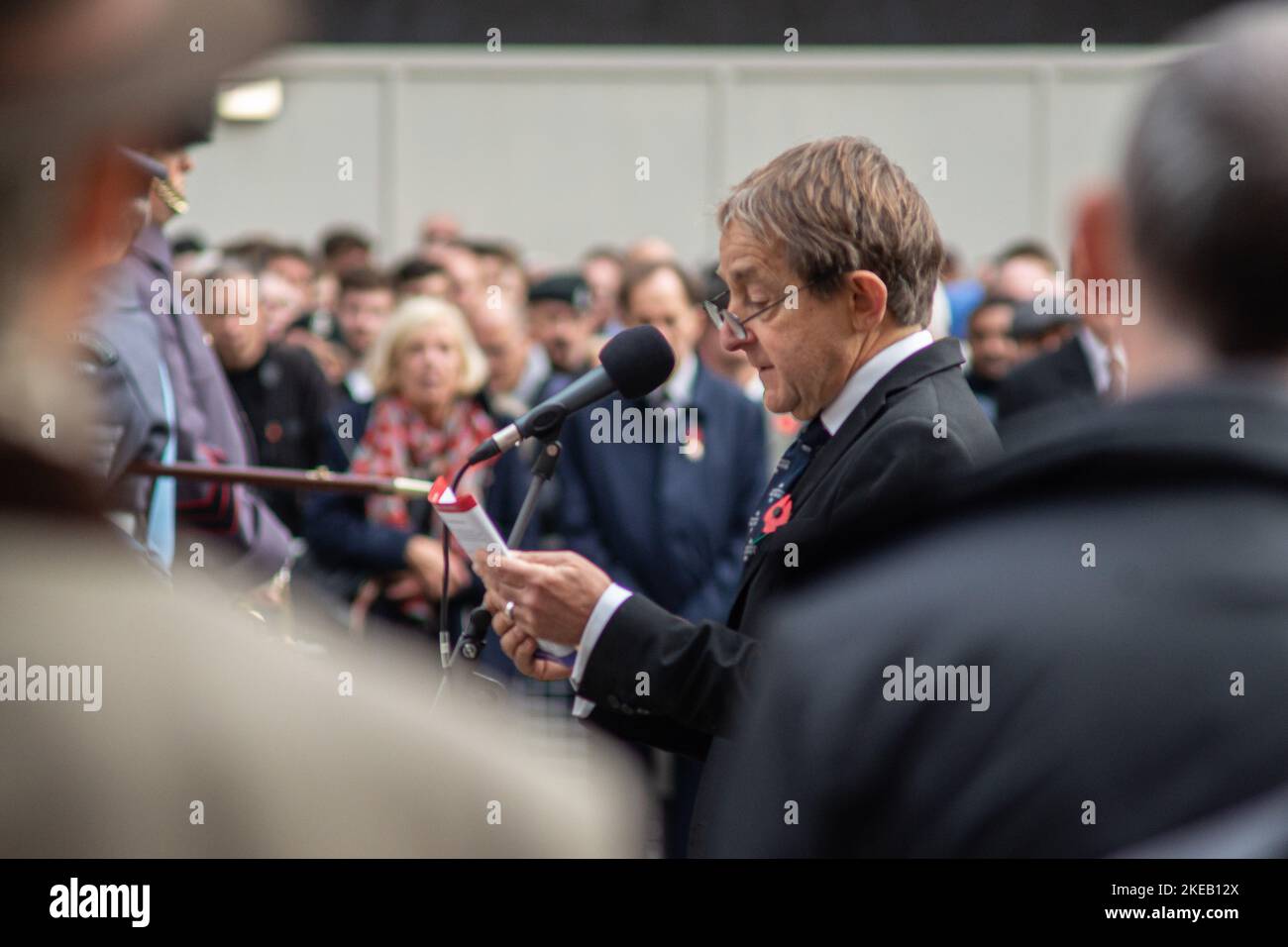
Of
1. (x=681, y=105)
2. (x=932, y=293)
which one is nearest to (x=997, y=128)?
(x=681, y=105)

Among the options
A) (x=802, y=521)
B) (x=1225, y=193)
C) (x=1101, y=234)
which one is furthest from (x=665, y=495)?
(x=1225, y=193)

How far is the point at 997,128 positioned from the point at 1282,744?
8.62 metres

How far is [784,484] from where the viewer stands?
2549 mm

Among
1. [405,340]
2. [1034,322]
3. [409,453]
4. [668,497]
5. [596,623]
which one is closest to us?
[596,623]

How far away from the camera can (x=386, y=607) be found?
512 centimetres

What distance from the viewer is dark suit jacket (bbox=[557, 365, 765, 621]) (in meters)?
4.95

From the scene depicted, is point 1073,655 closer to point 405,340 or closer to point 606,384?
point 606,384

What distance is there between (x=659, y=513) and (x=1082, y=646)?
387 cm

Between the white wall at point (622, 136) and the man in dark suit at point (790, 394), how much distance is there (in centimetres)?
664

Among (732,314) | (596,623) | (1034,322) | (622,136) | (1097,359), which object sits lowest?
(596,623)

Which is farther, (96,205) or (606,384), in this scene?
(606,384)

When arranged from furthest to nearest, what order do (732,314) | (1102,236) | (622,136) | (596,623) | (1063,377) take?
(622,136) → (1063,377) → (732,314) → (596,623) → (1102,236)

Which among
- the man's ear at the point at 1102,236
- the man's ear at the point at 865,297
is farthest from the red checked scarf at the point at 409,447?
the man's ear at the point at 1102,236
